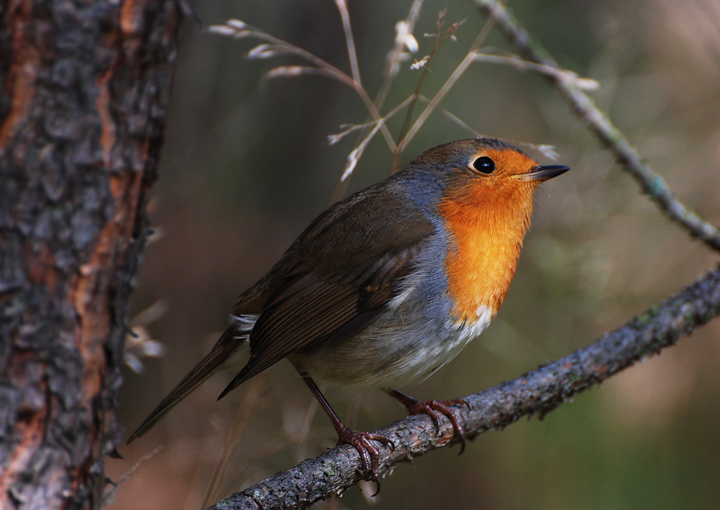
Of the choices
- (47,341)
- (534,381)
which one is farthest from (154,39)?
(534,381)

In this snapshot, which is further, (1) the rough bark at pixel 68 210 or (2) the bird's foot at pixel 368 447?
(2) the bird's foot at pixel 368 447

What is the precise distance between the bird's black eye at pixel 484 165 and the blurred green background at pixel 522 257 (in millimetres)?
1206

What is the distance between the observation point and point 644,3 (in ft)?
16.9

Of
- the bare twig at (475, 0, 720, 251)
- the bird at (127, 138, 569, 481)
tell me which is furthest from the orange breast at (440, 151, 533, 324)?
the bare twig at (475, 0, 720, 251)

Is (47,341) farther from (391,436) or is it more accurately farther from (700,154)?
(700,154)

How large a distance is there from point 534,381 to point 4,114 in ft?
7.59

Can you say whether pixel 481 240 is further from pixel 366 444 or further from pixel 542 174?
pixel 366 444

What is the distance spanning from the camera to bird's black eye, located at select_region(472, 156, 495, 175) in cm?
302

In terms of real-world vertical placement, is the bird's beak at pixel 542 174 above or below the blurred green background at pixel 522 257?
above

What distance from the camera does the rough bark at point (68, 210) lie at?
118 centimetres

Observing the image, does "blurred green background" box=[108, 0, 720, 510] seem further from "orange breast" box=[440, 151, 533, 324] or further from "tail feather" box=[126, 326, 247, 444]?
"orange breast" box=[440, 151, 533, 324]

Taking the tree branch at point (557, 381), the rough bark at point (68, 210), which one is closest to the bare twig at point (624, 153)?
the tree branch at point (557, 381)

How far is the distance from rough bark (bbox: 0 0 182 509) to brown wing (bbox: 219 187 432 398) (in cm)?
139

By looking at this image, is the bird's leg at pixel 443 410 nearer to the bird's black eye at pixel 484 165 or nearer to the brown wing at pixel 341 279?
the brown wing at pixel 341 279
